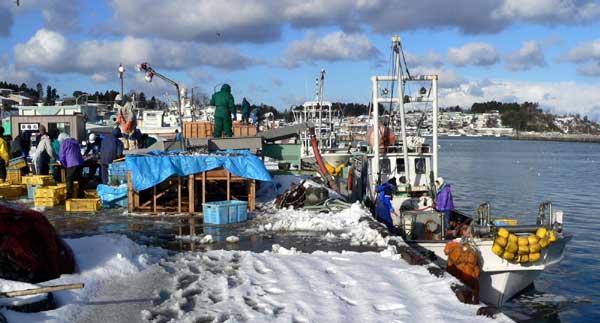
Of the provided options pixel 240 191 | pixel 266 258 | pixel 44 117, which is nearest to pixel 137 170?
pixel 240 191

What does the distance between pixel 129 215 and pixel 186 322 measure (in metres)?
8.19

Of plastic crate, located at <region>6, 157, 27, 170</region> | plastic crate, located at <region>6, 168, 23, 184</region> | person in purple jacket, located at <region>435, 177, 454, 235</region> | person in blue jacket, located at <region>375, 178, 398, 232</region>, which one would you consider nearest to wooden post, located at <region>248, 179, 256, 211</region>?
person in blue jacket, located at <region>375, 178, 398, 232</region>

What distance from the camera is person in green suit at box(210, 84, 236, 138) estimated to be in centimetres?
1892

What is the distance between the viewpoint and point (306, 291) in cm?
747

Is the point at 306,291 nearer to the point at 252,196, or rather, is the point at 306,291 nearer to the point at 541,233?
the point at 541,233

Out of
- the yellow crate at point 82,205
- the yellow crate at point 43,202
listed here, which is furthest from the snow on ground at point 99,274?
the yellow crate at point 43,202

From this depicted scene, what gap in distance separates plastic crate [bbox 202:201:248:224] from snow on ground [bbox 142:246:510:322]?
305 centimetres

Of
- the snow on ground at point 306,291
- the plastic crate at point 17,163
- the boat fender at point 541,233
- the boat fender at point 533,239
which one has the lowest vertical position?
the snow on ground at point 306,291

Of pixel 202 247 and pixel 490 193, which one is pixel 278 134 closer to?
pixel 202 247

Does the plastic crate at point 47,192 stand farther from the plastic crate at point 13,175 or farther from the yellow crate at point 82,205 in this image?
the plastic crate at point 13,175

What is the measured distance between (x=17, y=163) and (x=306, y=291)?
579 inches

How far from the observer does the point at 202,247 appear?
1051 centimetres

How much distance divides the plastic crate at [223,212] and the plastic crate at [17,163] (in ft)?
29.8

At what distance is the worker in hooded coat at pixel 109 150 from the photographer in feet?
53.2
